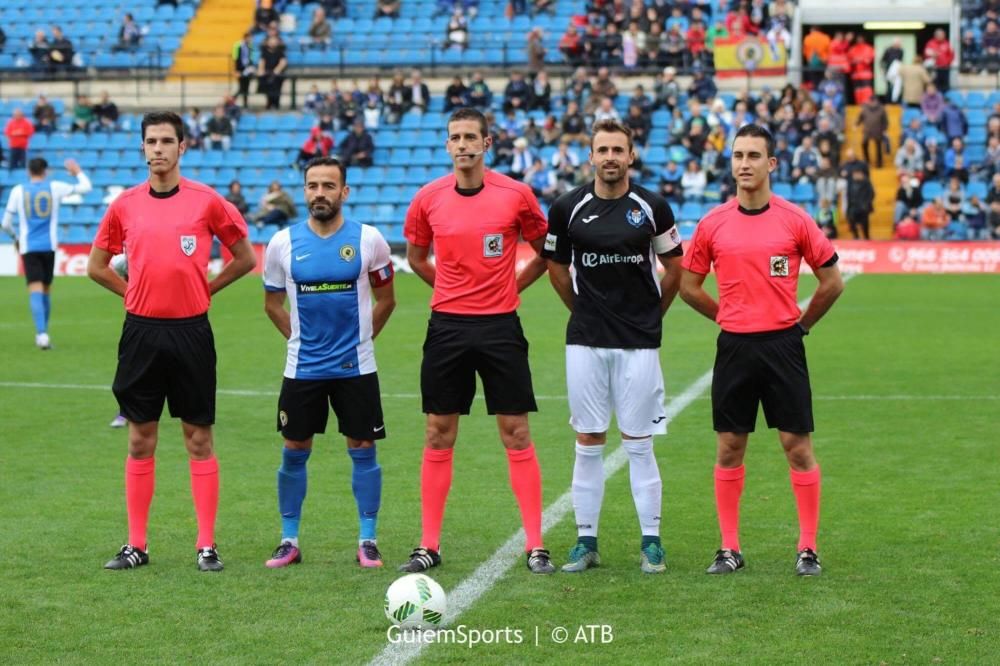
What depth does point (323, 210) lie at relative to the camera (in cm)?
725

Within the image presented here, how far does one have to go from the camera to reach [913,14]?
35750mm

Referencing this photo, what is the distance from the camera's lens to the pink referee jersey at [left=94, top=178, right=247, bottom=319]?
24.0ft

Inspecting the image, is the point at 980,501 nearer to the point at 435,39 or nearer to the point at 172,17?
the point at 435,39

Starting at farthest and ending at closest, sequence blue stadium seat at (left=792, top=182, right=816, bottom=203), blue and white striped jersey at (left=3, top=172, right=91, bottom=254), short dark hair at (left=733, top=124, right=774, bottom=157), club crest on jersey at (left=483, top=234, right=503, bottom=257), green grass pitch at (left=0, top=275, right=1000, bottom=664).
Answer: blue stadium seat at (left=792, top=182, right=816, bottom=203) < blue and white striped jersey at (left=3, top=172, right=91, bottom=254) < club crest on jersey at (left=483, top=234, right=503, bottom=257) < short dark hair at (left=733, top=124, right=774, bottom=157) < green grass pitch at (left=0, top=275, right=1000, bottom=664)

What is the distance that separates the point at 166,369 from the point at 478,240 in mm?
1587

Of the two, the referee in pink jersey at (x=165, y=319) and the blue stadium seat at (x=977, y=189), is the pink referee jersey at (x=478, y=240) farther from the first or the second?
the blue stadium seat at (x=977, y=189)

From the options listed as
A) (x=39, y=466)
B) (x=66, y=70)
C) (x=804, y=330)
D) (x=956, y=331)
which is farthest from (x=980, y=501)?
(x=66, y=70)

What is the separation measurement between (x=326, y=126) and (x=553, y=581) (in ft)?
Result: 90.9

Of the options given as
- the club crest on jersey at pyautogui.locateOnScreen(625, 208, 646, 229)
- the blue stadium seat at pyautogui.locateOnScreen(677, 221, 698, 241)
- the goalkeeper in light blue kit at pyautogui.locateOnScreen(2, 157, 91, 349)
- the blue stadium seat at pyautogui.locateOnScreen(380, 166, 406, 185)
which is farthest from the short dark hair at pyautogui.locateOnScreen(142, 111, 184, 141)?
the blue stadium seat at pyautogui.locateOnScreen(380, 166, 406, 185)

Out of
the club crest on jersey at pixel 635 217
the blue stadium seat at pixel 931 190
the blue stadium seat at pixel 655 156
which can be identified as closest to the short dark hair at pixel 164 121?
the club crest on jersey at pixel 635 217

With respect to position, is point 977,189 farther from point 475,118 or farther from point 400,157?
point 475,118

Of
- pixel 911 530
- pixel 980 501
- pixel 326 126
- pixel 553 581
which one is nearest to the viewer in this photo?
pixel 553 581

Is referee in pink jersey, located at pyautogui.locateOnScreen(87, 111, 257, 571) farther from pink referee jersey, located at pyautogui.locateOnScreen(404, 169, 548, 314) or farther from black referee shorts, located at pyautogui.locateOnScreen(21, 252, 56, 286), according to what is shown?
black referee shorts, located at pyautogui.locateOnScreen(21, 252, 56, 286)

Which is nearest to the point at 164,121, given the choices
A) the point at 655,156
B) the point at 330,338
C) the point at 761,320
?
the point at 330,338
